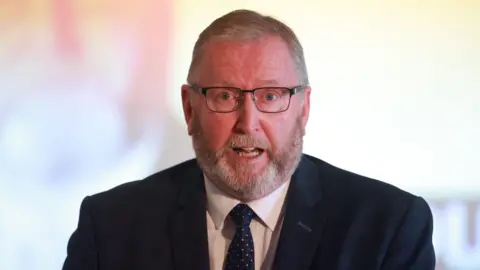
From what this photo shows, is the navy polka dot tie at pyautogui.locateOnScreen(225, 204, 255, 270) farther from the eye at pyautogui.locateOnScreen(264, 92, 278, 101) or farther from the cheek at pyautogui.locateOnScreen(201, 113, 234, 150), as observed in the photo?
the eye at pyautogui.locateOnScreen(264, 92, 278, 101)

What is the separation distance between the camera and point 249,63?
1.36 metres

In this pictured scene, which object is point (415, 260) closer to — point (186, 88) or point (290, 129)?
point (290, 129)

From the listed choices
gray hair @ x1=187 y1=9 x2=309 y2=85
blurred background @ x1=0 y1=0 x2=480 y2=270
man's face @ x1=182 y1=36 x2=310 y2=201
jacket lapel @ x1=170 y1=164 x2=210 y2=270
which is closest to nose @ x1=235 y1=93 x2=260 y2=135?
man's face @ x1=182 y1=36 x2=310 y2=201

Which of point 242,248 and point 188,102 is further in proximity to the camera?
point 188,102

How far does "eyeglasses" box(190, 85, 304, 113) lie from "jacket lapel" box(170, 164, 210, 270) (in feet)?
0.87

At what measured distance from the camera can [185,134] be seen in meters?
1.85

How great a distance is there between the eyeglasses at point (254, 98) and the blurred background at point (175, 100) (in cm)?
42

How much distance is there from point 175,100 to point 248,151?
0.54 meters

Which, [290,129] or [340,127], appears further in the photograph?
[340,127]

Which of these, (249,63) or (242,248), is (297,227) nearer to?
(242,248)

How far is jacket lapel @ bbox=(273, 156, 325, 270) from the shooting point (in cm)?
135

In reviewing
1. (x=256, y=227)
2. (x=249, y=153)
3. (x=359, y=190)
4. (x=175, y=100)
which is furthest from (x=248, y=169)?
(x=175, y=100)

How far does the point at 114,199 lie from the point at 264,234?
44 cm

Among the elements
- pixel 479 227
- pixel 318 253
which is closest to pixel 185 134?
pixel 318 253
